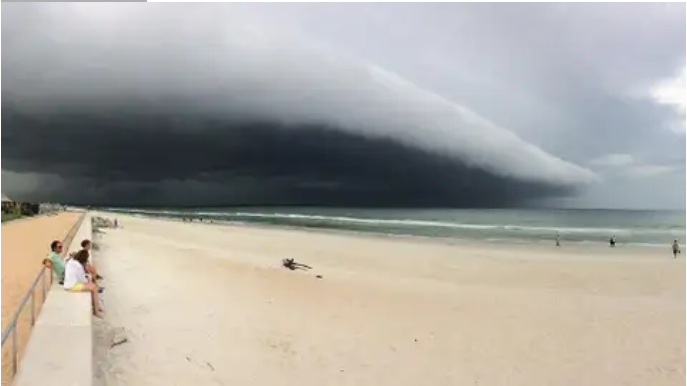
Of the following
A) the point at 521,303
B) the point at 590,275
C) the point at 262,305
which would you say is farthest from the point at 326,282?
the point at 590,275

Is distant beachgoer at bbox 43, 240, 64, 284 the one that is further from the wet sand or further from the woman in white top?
the woman in white top

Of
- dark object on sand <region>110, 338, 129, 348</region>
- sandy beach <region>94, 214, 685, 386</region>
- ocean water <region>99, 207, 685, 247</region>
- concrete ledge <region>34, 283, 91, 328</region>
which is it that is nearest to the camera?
sandy beach <region>94, 214, 685, 386</region>

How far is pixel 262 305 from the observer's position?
12547 mm

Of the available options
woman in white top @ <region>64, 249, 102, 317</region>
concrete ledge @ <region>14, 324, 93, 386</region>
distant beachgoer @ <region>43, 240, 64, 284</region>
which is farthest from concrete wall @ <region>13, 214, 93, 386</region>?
distant beachgoer @ <region>43, 240, 64, 284</region>

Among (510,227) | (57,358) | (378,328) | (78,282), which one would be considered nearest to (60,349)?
(57,358)

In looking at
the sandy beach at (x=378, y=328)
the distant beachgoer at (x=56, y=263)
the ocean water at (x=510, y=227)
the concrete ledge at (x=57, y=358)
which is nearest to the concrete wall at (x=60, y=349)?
the concrete ledge at (x=57, y=358)

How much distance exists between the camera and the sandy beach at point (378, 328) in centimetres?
808

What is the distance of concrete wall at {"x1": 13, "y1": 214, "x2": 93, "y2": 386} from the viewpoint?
238 inches

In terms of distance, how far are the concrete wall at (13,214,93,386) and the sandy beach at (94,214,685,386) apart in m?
0.50

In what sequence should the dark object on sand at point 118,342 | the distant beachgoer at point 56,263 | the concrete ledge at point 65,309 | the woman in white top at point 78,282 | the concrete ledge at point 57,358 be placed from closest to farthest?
the concrete ledge at point 57,358 < the concrete ledge at point 65,309 < the dark object on sand at point 118,342 < the woman in white top at point 78,282 < the distant beachgoer at point 56,263

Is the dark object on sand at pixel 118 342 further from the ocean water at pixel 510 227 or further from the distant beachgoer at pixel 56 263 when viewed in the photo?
the ocean water at pixel 510 227

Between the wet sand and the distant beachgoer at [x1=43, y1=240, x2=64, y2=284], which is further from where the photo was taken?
the distant beachgoer at [x1=43, y1=240, x2=64, y2=284]

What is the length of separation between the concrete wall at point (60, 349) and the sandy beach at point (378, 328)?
50 cm

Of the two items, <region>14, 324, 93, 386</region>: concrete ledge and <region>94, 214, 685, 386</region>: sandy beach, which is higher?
<region>14, 324, 93, 386</region>: concrete ledge
